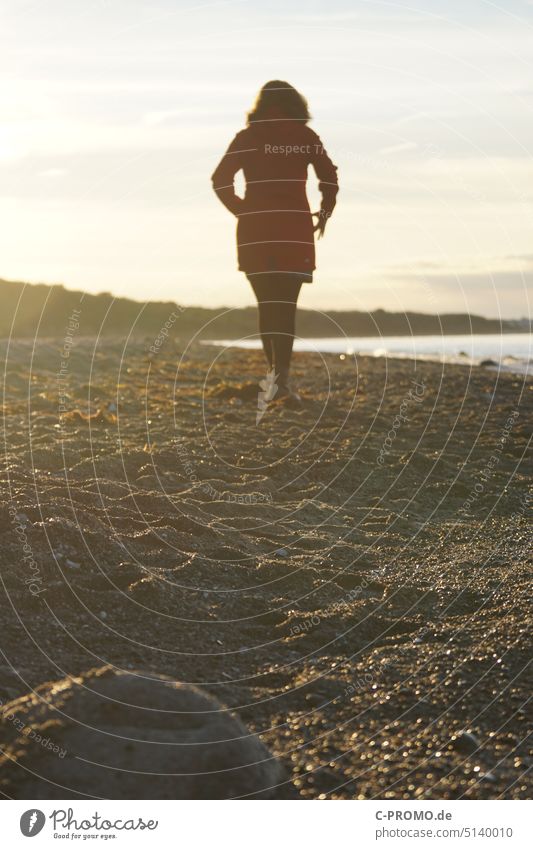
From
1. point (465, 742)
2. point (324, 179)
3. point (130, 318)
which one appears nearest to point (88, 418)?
point (324, 179)

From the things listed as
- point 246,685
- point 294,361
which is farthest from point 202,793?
point 294,361

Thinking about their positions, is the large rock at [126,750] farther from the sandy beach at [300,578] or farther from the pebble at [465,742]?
the pebble at [465,742]

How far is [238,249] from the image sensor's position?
1056cm

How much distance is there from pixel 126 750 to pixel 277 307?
7.59m

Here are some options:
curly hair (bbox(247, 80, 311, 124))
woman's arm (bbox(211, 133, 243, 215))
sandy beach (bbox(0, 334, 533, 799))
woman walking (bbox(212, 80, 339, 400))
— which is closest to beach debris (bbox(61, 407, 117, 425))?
sandy beach (bbox(0, 334, 533, 799))

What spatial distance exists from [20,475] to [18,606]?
6.50 ft

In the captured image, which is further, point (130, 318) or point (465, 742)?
point (130, 318)

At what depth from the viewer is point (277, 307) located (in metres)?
10.7

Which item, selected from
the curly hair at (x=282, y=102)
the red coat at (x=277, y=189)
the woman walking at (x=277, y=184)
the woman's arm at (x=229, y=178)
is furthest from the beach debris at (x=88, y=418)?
the curly hair at (x=282, y=102)

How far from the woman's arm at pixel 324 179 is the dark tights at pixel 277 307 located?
0.69m

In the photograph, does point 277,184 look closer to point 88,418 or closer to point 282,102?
point 282,102

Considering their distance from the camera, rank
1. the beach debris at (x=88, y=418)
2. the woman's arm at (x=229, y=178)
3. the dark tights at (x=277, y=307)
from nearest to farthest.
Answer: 1. the beach debris at (x=88, y=418)
2. the woman's arm at (x=229, y=178)
3. the dark tights at (x=277, y=307)

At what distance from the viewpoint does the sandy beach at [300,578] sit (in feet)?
13.8

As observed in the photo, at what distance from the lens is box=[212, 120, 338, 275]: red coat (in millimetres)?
10273
